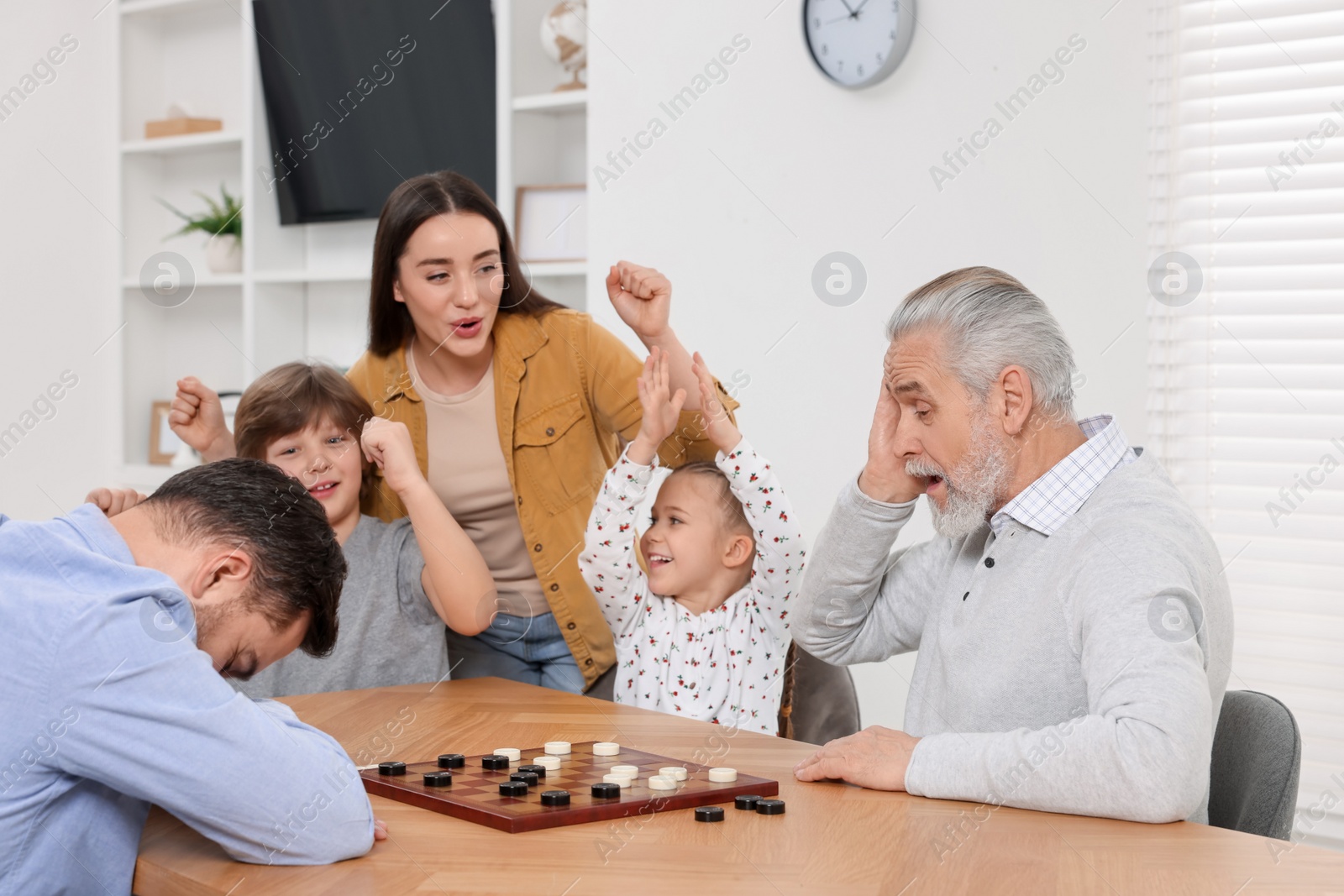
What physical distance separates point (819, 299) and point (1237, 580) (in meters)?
1.27

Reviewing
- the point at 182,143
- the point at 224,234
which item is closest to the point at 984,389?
the point at 224,234

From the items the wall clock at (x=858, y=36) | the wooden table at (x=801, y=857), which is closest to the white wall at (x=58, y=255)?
the wall clock at (x=858, y=36)

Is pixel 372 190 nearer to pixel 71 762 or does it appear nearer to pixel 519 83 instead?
pixel 519 83

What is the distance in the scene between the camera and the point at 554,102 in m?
4.01

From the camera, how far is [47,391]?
5020 millimetres

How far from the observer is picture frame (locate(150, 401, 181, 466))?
515cm

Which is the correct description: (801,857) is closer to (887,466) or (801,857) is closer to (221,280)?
(887,466)

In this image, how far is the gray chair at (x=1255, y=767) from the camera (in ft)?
5.16

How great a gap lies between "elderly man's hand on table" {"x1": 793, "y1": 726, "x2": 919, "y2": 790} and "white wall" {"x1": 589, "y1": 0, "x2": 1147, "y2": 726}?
164cm

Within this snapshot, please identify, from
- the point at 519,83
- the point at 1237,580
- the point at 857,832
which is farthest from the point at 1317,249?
the point at 519,83

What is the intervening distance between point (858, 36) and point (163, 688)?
268 cm

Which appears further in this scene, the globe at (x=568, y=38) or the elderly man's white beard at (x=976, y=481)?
the globe at (x=568, y=38)

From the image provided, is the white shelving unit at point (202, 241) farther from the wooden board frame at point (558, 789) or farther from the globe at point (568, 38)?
the wooden board frame at point (558, 789)

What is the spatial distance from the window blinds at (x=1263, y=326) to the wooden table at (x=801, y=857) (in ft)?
5.16
